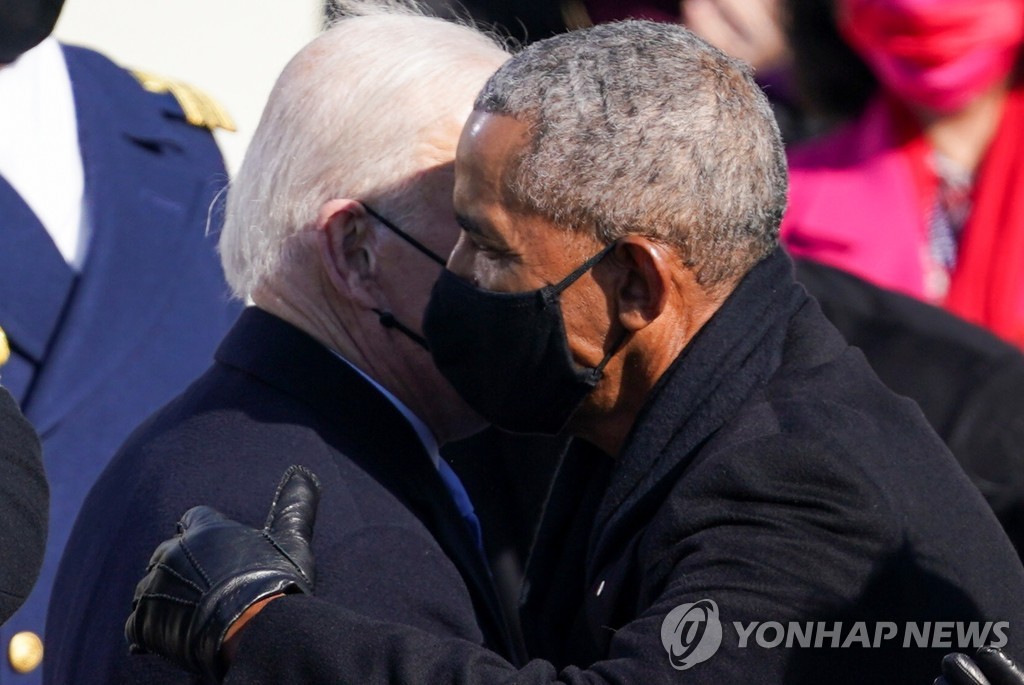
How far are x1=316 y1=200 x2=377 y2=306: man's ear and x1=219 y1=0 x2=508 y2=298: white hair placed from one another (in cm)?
2

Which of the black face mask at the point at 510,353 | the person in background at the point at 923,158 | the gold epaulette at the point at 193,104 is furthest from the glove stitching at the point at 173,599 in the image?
the person in background at the point at 923,158

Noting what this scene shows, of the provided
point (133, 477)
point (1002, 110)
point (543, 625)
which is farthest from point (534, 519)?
point (1002, 110)

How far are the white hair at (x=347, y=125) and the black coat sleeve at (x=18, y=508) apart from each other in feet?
2.29

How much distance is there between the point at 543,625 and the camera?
2.16m

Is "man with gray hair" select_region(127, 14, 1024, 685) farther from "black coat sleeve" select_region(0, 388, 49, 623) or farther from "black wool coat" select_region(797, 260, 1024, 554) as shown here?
"black wool coat" select_region(797, 260, 1024, 554)

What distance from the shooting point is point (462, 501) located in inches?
97.3

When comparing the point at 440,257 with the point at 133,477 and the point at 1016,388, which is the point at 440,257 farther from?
the point at 1016,388

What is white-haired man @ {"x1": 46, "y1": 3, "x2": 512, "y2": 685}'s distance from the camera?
216cm

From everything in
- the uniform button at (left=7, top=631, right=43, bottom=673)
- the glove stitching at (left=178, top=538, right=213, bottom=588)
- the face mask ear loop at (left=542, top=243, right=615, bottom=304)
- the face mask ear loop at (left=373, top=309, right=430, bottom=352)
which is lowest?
the uniform button at (left=7, top=631, right=43, bottom=673)

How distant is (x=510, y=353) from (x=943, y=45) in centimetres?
202

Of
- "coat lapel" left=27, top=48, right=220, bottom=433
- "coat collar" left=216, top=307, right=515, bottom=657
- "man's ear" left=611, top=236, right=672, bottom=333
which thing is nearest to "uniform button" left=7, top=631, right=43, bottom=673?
"coat lapel" left=27, top=48, right=220, bottom=433

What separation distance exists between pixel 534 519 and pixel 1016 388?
0.94 m

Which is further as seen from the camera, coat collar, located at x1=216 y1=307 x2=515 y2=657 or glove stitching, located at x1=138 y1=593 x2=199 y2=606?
coat collar, located at x1=216 y1=307 x2=515 y2=657

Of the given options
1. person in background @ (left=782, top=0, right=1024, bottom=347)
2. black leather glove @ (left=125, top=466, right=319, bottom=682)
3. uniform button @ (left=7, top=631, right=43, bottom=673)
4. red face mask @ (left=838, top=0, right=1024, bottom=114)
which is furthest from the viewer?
red face mask @ (left=838, top=0, right=1024, bottom=114)
